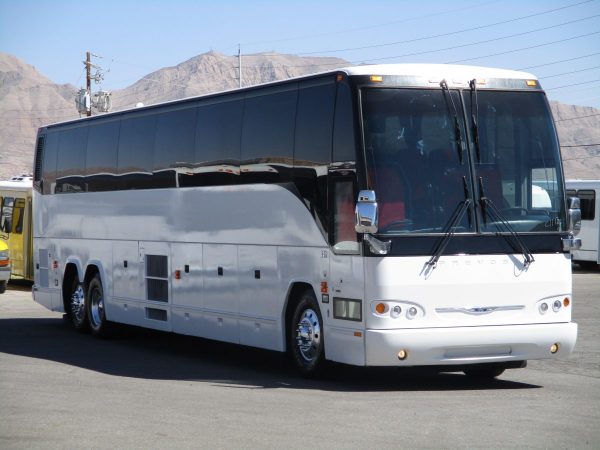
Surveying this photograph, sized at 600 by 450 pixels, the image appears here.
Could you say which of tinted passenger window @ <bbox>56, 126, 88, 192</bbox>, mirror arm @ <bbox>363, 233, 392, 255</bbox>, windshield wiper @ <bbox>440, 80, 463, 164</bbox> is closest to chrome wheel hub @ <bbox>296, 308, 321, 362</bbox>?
mirror arm @ <bbox>363, 233, 392, 255</bbox>

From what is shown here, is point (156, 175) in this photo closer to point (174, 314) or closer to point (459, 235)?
point (174, 314)

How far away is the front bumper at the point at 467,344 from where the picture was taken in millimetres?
12719

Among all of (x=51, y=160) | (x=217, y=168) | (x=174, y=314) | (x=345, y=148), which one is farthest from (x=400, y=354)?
(x=51, y=160)

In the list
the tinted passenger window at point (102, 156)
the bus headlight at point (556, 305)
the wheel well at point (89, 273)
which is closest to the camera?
the bus headlight at point (556, 305)

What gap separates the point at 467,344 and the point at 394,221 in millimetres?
1506

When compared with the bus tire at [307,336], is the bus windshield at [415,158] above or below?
above

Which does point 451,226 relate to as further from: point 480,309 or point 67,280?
point 67,280

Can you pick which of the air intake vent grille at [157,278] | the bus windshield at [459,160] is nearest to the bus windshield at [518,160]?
the bus windshield at [459,160]

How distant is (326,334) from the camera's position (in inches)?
535

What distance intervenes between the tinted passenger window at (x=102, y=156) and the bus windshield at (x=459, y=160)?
8.09 m

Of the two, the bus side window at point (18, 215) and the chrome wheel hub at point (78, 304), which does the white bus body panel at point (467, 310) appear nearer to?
the chrome wheel hub at point (78, 304)

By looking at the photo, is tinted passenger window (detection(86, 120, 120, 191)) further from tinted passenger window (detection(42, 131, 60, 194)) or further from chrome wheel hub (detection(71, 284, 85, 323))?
chrome wheel hub (detection(71, 284, 85, 323))

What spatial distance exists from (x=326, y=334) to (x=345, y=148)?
81.1 inches

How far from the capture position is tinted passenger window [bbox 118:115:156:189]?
18922 millimetres
